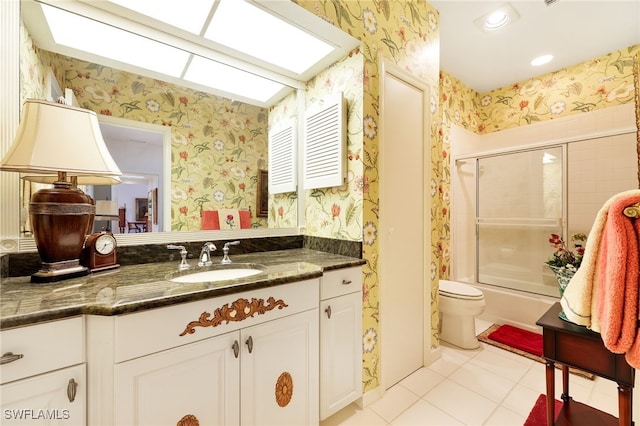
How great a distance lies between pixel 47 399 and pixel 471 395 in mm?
1976

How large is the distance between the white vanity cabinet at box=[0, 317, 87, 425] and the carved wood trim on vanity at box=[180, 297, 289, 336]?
281mm

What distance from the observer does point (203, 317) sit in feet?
3.01

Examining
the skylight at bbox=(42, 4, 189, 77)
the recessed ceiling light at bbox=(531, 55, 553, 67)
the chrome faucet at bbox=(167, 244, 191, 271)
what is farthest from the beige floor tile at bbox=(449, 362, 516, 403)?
the recessed ceiling light at bbox=(531, 55, 553, 67)

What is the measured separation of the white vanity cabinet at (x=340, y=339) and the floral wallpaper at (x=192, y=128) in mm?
713

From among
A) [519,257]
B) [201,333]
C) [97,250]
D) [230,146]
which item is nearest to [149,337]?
[201,333]

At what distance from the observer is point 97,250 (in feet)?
3.56

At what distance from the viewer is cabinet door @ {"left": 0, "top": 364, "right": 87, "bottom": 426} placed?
26.2 inches

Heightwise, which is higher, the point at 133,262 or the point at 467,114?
the point at 467,114

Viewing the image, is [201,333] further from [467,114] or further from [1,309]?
[467,114]

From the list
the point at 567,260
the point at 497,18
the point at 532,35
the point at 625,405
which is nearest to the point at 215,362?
the point at 625,405

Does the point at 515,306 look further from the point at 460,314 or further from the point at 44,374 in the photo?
the point at 44,374

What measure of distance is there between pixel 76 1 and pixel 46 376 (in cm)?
149

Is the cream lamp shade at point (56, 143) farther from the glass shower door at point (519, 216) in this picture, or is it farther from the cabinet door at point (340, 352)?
the glass shower door at point (519, 216)

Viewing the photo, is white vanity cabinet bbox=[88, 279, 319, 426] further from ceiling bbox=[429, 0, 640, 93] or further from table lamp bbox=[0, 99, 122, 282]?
ceiling bbox=[429, 0, 640, 93]
